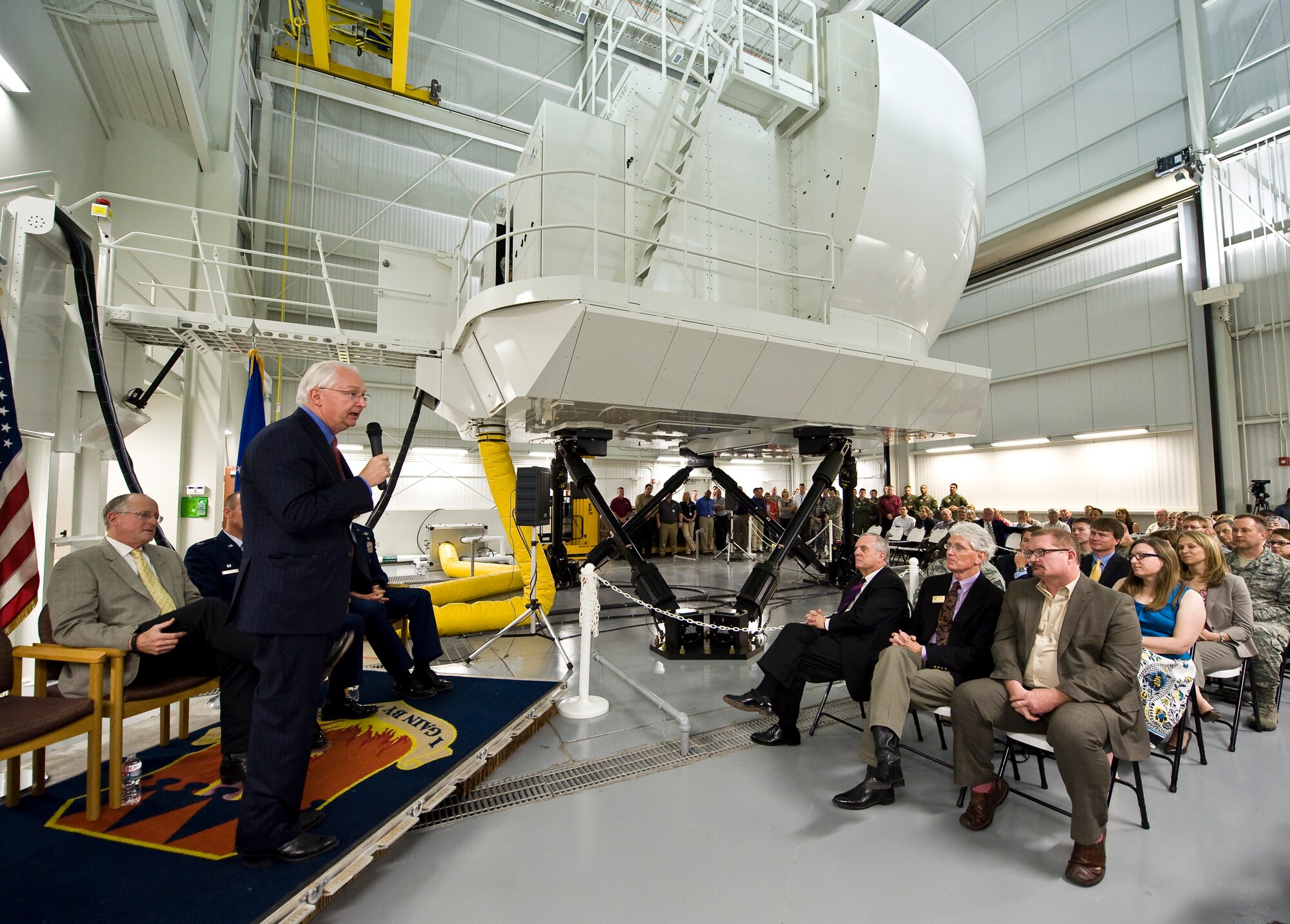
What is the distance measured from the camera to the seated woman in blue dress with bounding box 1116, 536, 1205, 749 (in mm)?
3172

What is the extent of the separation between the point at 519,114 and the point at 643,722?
745 inches

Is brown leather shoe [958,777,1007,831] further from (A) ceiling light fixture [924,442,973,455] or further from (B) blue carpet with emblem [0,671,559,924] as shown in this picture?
(A) ceiling light fixture [924,442,973,455]

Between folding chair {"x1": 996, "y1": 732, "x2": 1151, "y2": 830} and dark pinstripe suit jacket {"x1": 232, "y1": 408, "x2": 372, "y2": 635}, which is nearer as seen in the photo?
dark pinstripe suit jacket {"x1": 232, "y1": 408, "x2": 372, "y2": 635}

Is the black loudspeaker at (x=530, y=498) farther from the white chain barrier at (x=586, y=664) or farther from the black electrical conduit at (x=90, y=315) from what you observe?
the black electrical conduit at (x=90, y=315)

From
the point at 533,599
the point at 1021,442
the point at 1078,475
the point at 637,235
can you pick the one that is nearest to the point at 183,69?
the point at 637,235

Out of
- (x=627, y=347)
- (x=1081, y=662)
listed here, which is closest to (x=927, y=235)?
(x=627, y=347)

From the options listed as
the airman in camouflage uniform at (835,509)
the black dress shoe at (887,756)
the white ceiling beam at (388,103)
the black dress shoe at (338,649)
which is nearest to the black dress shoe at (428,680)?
the black dress shoe at (338,649)

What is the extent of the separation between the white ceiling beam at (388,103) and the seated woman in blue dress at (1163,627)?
1556 cm

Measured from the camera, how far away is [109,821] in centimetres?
247

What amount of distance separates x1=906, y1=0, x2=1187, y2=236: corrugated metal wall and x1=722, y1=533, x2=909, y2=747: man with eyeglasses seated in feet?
48.0

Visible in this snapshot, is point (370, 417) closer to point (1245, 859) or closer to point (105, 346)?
point (105, 346)

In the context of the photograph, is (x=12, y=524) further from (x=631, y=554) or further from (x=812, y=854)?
(x=812, y=854)

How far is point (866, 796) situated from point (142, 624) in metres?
3.84

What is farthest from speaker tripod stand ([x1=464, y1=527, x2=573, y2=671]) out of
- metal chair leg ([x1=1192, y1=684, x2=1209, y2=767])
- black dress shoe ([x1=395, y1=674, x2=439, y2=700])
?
metal chair leg ([x1=1192, y1=684, x2=1209, y2=767])
